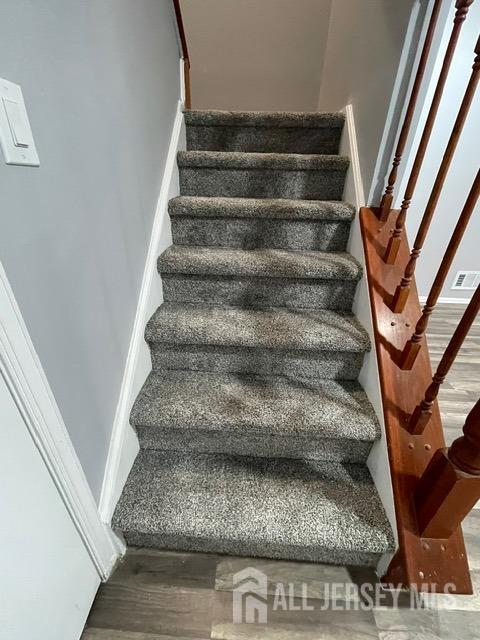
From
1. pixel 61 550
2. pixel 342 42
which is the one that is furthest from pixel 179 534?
pixel 342 42

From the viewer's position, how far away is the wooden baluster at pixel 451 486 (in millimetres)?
660

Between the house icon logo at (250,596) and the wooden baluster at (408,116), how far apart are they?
1.26 m

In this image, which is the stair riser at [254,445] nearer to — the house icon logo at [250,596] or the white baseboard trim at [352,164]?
the house icon logo at [250,596]

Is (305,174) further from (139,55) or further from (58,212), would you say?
(58,212)

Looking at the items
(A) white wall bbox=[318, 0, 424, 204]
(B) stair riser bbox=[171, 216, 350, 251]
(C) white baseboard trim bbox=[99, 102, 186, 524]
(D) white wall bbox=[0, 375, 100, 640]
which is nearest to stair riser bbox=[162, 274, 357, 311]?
(C) white baseboard trim bbox=[99, 102, 186, 524]

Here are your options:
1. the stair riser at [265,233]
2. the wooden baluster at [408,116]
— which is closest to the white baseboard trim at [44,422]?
the stair riser at [265,233]

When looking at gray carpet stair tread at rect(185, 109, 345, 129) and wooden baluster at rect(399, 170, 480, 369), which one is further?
gray carpet stair tread at rect(185, 109, 345, 129)

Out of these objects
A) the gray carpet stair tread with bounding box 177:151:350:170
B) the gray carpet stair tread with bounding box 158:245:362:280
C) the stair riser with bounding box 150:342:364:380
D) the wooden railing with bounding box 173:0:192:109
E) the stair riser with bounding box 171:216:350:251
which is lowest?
the stair riser with bounding box 150:342:364:380

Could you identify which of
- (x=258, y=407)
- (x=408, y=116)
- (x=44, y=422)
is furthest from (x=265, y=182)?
(x=44, y=422)

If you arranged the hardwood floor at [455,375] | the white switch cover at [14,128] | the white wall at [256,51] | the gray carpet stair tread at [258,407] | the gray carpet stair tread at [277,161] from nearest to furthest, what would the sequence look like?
the white switch cover at [14,128] → the gray carpet stair tread at [258,407] → the gray carpet stair tread at [277,161] → the hardwood floor at [455,375] → the white wall at [256,51]

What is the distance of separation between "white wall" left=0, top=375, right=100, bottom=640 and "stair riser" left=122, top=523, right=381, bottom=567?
0.63ft

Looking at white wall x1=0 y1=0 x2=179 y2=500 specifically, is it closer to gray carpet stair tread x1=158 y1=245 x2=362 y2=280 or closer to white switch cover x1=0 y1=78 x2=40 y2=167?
white switch cover x1=0 y1=78 x2=40 y2=167

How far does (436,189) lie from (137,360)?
3.39 feet

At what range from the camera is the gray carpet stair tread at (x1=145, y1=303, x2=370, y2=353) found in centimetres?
103
